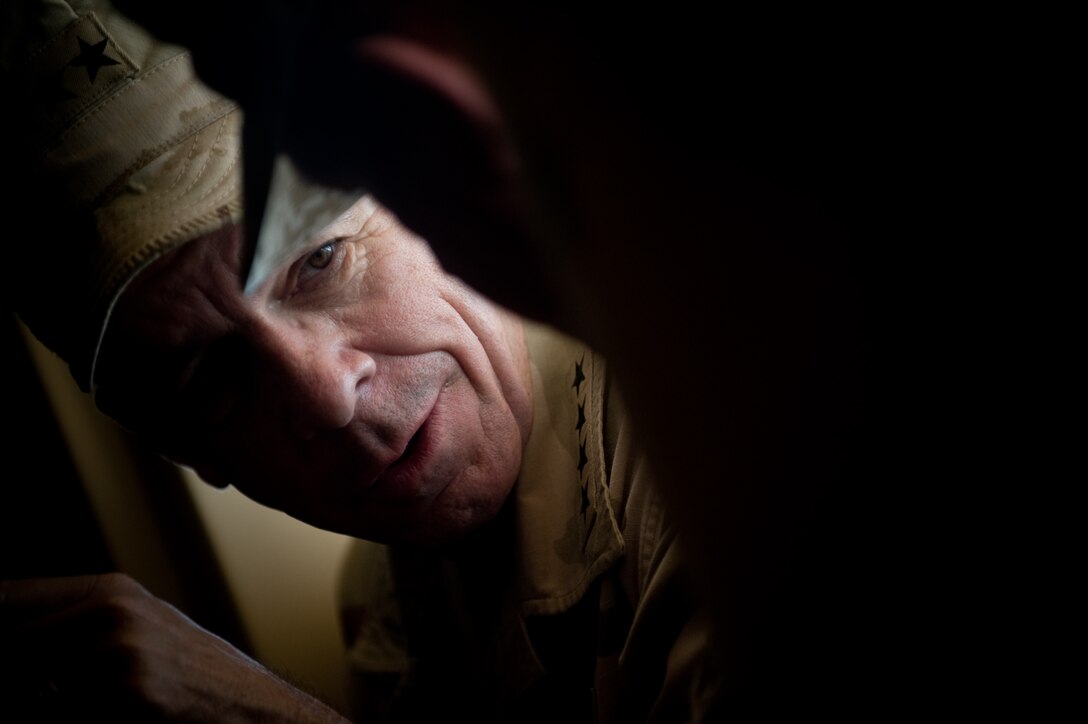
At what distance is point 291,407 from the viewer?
82 centimetres

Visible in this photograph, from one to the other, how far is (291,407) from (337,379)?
0.19 feet

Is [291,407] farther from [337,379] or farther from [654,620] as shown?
[654,620]

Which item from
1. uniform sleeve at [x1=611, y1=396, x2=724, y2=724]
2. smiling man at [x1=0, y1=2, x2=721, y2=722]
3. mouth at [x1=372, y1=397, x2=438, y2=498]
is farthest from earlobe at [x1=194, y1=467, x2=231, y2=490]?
uniform sleeve at [x1=611, y1=396, x2=724, y2=724]

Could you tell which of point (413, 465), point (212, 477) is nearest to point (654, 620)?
point (413, 465)

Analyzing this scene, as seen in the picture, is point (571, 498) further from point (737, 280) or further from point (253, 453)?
point (737, 280)

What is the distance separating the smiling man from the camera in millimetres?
718

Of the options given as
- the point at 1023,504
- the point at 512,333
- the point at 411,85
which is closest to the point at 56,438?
the point at 512,333

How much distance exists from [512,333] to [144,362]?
0.37m

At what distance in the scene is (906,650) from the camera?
0.97 feet

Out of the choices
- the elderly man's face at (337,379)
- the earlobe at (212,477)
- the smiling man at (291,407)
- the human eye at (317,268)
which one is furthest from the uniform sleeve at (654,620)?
the earlobe at (212,477)

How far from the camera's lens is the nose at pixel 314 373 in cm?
80

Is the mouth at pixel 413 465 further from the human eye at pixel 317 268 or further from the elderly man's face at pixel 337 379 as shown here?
the human eye at pixel 317 268

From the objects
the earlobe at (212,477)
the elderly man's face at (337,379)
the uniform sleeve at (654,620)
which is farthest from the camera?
the earlobe at (212,477)

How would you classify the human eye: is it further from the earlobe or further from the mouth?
the earlobe
